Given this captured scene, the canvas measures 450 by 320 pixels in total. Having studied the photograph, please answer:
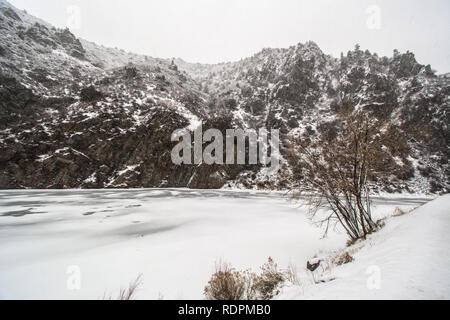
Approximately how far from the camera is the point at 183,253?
5.88 m

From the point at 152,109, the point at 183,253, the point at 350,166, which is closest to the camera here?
the point at 183,253

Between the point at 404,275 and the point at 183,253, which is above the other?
the point at 404,275

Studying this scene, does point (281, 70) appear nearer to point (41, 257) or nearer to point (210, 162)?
point (210, 162)

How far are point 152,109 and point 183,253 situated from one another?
39898 millimetres

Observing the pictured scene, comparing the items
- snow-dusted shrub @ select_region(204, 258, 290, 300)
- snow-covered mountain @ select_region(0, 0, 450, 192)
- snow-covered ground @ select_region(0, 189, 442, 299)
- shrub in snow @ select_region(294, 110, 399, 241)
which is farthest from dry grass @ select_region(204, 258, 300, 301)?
snow-covered mountain @ select_region(0, 0, 450, 192)

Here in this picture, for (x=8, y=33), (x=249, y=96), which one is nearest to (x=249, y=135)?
(x=249, y=96)

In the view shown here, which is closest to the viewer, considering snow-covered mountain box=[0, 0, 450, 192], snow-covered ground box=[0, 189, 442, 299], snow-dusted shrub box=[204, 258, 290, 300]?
snow-covered ground box=[0, 189, 442, 299]

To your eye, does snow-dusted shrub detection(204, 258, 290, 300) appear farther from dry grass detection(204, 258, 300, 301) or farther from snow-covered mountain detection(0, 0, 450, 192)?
snow-covered mountain detection(0, 0, 450, 192)

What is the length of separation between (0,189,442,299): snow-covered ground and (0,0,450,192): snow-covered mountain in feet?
61.4

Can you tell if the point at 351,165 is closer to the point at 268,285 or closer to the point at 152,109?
the point at 268,285

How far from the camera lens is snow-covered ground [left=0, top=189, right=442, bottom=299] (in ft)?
9.44

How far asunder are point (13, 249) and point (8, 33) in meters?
72.9

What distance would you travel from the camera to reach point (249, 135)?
4456 centimetres

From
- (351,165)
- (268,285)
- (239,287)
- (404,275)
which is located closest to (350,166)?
(351,165)
